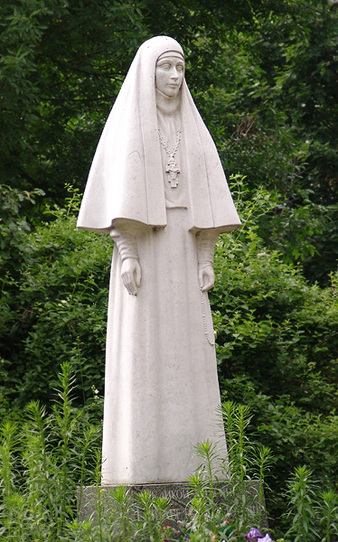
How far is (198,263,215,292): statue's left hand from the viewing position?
249 inches

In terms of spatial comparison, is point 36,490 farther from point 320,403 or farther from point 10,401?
point 320,403

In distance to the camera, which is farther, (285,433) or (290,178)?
(290,178)

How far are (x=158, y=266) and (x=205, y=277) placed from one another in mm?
336

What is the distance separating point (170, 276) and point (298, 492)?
→ 1.73 metres

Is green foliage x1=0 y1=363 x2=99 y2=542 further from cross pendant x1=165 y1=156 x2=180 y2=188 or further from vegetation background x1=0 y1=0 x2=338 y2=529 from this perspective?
vegetation background x1=0 y1=0 x2=338 y2=529

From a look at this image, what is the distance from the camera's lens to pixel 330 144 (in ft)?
58.2

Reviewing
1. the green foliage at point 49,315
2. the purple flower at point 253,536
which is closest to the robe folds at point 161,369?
the purple flower at point 253,536

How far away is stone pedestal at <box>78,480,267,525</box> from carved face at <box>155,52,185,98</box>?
7.98 ft

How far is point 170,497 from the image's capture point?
5633 millimetres

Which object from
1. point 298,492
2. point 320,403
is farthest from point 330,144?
point 298,492

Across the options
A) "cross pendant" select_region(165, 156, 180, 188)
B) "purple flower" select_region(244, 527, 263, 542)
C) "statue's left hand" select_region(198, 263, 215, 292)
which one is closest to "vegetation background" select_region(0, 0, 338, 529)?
"statue's left hand" select_region(198, 263, 215, 292)

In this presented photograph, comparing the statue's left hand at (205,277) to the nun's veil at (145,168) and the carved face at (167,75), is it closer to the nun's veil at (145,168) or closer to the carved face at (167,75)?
the nun's veil at (145,168)

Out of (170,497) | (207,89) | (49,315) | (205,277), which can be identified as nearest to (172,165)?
(205,277)

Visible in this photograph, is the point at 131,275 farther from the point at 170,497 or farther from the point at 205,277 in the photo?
the point at 170,497
